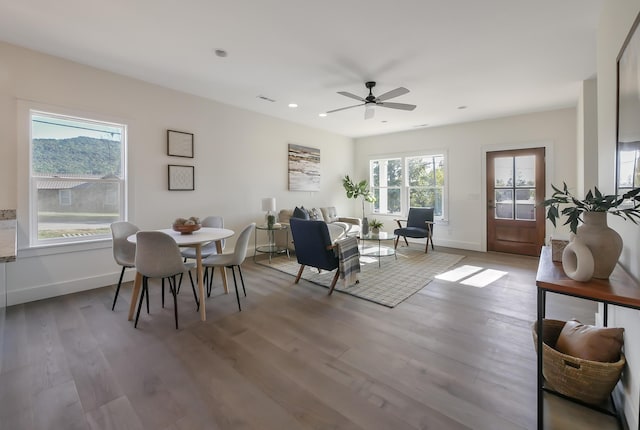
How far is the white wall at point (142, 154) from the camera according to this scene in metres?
2.99

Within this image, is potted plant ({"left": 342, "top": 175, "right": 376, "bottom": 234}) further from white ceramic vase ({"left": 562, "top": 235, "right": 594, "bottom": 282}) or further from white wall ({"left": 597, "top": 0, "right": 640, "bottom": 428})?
white ceramic vase ({"left": 562, "top": 235, "right": 594, "bottom": 282})

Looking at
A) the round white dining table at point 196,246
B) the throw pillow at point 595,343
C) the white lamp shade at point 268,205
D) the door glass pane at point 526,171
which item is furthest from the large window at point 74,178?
the door glass pane at point 526,171

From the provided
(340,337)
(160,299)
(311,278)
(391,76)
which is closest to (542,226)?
(391,76)

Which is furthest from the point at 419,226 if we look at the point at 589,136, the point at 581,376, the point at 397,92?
the point at 581,376

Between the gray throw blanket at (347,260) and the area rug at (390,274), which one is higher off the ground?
the gray throw blanket at (347,260)

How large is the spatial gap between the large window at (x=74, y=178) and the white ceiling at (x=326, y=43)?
79cm

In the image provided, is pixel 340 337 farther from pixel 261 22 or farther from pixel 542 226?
pixel 542 226

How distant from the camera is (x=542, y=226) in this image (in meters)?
5.23

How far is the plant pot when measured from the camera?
51.1 inches

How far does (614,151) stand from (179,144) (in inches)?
184

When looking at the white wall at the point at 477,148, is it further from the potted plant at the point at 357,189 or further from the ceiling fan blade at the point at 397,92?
the ceiling fan blade at the point at 397,92

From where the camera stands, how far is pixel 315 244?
3.36 metres

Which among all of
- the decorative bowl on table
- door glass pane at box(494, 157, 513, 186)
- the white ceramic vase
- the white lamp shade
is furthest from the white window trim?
door glass pane at box(494, 157, 513, 186)

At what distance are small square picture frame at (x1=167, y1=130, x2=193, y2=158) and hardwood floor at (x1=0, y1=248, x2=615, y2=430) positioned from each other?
7.10 ft
